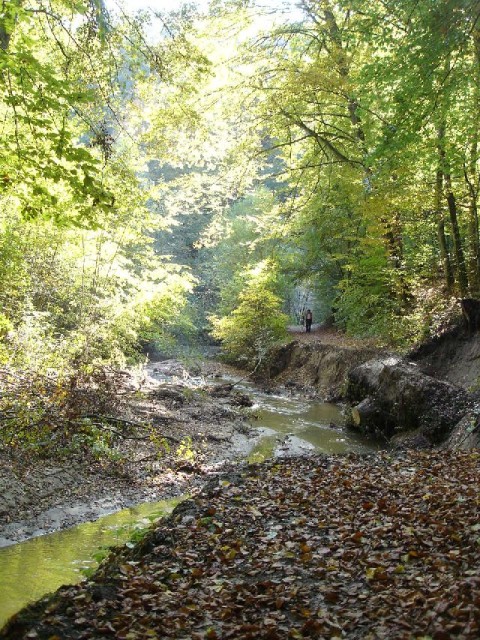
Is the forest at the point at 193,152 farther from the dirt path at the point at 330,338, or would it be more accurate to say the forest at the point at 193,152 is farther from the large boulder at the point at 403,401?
the large boulder at the point at 403,401

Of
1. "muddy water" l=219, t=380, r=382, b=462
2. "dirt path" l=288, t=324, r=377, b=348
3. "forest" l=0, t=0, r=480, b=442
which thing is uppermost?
"forest" l=0, t=0, r=480, b=442

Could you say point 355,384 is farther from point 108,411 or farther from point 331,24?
point 331,24

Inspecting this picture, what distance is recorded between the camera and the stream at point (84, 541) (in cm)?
555

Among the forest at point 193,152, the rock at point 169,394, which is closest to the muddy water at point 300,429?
the rock at point 169,394

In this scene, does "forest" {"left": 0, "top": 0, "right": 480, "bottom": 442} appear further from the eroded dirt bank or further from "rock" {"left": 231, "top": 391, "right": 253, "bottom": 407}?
"rock" {"left": 231, "top": 391, "right": 253, "bottom": 407}

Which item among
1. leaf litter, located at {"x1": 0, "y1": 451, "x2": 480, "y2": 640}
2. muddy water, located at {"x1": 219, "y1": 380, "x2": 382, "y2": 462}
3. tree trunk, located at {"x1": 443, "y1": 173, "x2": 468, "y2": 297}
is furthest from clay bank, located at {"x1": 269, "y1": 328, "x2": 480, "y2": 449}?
leaf litter, located at {"x1": 0, "y1": 451, "x2": 480, "y2": 640}

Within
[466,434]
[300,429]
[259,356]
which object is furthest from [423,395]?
[259,356]

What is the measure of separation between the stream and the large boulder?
65 cm

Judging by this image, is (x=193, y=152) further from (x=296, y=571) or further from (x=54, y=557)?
(x=296, y=571)

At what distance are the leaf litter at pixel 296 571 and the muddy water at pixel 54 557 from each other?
771mm

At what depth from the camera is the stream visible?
5.55 metres

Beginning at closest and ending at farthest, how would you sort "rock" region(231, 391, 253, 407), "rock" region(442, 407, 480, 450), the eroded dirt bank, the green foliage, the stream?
the stream
the eroded dirt bank
"rock" region(442, 407, 480, 450)
"rock" region(231, 391, 253, 407)
the green foliage

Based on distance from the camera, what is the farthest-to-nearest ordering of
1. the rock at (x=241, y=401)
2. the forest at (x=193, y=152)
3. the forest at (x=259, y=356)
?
1. the rock at (x=241, y=401)
2. the forest at (x=193, y=152)
3. the forest at (x=259, y=356)

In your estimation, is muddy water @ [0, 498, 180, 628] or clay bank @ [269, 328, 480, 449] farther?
clay bank @ [269, 328, 480, 449]
